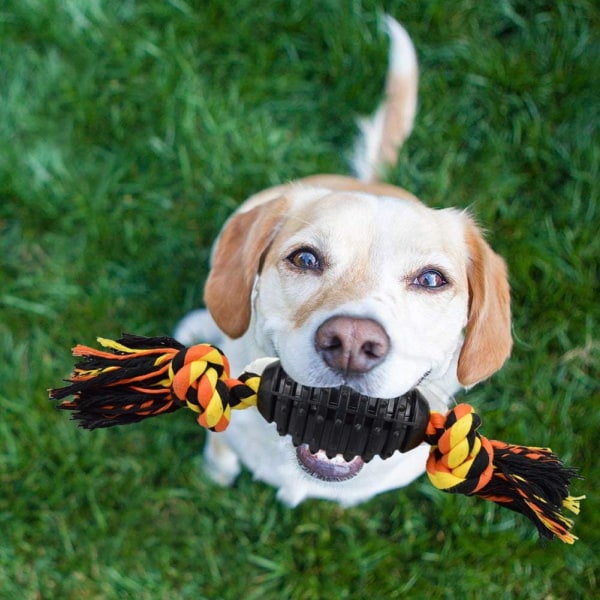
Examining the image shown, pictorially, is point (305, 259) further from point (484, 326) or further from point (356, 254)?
point (484, 326)

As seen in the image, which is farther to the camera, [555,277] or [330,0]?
[330,0]

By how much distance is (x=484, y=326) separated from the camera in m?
2.19

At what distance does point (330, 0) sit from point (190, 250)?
1.55 m

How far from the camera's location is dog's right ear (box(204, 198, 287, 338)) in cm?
225

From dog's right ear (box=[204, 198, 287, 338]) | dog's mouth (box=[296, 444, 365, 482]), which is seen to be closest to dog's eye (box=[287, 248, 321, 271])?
dog's right ear (box=[204, 198, 287, 338])

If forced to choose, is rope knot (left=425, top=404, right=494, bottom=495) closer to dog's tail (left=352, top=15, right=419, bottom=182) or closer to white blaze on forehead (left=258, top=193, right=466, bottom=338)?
white blaze on forehead (left=258, top=193, right=466, bottom=338)

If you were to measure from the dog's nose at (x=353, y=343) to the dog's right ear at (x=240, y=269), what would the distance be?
58 cm

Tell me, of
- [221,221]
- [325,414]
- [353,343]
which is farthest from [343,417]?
[221,221]

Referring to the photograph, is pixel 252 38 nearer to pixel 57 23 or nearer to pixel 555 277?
pixel 57 23

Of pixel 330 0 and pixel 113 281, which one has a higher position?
pixel 330 0

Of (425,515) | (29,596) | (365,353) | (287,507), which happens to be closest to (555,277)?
(425,515)

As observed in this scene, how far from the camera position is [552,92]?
3.66 m

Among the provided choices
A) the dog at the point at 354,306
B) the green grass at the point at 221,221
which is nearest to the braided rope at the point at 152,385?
the dog at the point at 354,306

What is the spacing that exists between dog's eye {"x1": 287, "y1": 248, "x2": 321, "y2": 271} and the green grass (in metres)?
1.39
